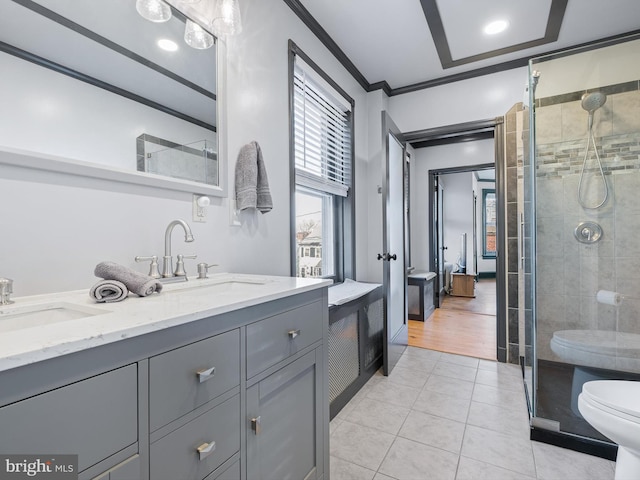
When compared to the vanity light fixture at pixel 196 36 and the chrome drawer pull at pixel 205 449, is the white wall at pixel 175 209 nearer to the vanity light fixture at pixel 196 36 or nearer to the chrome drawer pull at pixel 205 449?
the vanity light fixture at pixel 196 36

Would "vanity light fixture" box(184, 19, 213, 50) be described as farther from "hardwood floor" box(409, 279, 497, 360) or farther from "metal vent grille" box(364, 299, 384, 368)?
"hardwood floor" box(409, 279, 497, 360)

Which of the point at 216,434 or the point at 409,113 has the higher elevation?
the point at 409,113

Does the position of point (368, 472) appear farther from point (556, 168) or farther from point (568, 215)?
point (556, 168)

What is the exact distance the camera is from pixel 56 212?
968mm

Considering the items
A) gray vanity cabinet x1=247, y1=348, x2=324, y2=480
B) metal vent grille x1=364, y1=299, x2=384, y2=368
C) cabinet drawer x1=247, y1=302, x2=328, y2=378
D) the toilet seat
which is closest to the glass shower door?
the toilet seat

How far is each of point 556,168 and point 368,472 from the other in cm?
220

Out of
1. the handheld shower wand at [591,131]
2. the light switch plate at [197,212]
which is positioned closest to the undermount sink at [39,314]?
the light switch plate at [197,212]

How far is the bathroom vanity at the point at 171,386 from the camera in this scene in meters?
0.50

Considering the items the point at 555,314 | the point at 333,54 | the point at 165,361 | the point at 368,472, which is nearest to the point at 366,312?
the point at 368,472

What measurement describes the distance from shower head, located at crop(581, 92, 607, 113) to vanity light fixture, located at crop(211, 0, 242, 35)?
7.30 feet

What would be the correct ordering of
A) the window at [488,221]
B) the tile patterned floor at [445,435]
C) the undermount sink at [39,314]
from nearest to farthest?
the undermount sink at [39,314]
the tile patterned floor at [445,435]
the window at [488,221]

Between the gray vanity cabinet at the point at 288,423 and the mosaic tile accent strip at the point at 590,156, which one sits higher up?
the mosaic tile accent strip at the point at 590,156

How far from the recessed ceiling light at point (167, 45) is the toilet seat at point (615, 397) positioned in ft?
7.66

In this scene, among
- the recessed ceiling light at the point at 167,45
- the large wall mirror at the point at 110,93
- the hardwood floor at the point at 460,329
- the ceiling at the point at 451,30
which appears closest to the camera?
the large wall mirror at the point at 110,93
